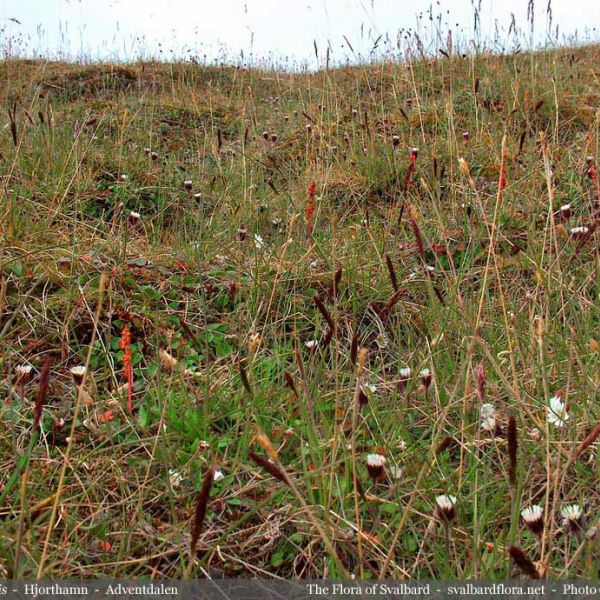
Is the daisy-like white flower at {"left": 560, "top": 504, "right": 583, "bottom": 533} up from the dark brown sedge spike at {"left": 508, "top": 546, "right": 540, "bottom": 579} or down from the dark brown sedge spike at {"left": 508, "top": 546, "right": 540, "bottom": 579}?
down

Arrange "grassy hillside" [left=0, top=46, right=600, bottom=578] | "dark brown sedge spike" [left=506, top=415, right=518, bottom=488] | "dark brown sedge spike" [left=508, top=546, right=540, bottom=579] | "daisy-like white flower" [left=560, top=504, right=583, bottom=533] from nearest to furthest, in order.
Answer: "dark brown sedge spike" [left=508, top=546, right=540, bottom=579], "dark brown sedge spike" [left=506, top=415, right=518, bottom=488], "daisy-like white flower" [left=560, top=504, right=583, bottom=533], "grassy hillside" [left=0, top=46, right=600, bottom=578]

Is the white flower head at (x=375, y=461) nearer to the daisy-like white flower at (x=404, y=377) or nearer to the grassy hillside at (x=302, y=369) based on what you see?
the grassy hillside at (x=302, y=369)

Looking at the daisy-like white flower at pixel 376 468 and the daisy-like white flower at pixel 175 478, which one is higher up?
the daisy-like white flower at pixel 376 468

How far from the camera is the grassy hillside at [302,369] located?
1.25 m

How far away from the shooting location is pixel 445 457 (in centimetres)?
156

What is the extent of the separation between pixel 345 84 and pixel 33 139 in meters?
3.87

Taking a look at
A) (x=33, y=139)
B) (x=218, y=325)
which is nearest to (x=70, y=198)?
(x=33, y=139)

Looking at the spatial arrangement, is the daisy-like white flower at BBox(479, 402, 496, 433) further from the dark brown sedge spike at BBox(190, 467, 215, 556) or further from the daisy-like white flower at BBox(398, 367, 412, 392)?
the dark brown sedge spike at BBox(190, 467, 215, 556)

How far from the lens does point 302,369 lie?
126 centimetres

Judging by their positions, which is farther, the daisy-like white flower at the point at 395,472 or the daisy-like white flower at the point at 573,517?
the daisy-like white flower at the point at 395,472

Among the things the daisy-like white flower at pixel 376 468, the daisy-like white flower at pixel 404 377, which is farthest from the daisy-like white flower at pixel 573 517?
the daisy-like white flower at pixel 404 377

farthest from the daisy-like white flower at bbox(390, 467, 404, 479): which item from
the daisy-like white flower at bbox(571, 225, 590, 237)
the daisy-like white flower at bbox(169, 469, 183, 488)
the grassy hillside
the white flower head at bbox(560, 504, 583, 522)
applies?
the daisy-like white flower at bbox(571, 225, 590, 237)

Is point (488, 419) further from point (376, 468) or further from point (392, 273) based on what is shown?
point (392, 273)

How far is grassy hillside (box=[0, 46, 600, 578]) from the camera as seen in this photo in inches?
49.2
